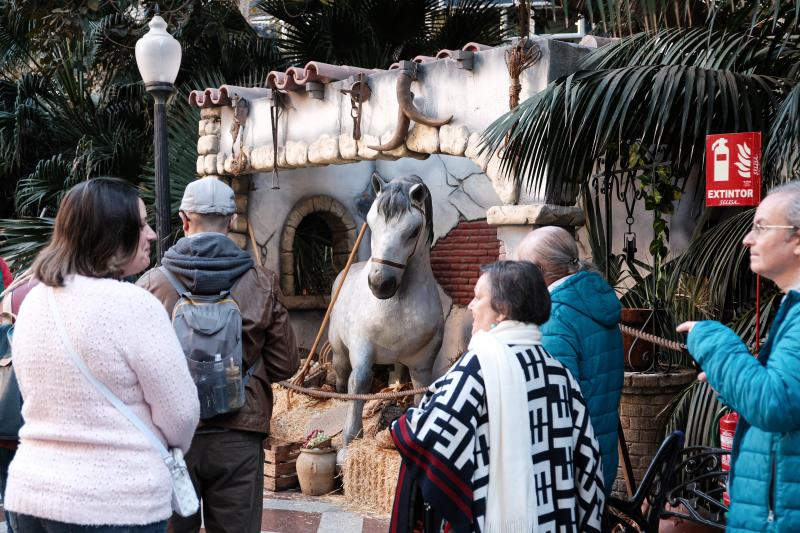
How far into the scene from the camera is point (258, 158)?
8062 millimetres

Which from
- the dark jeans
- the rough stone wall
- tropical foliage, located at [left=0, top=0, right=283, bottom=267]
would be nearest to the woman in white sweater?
the dark jeans

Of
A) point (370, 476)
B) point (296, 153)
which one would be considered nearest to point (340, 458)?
point (370, 476)

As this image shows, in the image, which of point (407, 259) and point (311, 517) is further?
point (407, 259)

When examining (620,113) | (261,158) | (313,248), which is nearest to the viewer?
(620,113)

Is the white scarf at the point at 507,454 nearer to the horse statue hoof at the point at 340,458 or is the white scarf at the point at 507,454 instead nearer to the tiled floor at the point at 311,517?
the tiled floor at the point at 311,517

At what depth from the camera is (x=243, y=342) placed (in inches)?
125

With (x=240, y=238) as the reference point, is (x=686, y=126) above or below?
above

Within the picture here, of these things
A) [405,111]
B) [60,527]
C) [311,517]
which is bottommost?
[311,517]

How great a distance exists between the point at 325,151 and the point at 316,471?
8.13 ft

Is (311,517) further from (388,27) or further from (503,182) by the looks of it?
(388,27)

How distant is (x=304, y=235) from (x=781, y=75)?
5.67m

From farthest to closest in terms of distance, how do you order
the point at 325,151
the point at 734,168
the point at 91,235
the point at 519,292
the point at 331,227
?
the point at 331,227, the point at 325,151, the point at 734,168, the point at 519,292, the point at 91,235

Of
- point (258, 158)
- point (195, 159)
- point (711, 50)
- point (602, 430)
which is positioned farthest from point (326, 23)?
point (602, 430)

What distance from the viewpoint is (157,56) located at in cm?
657
